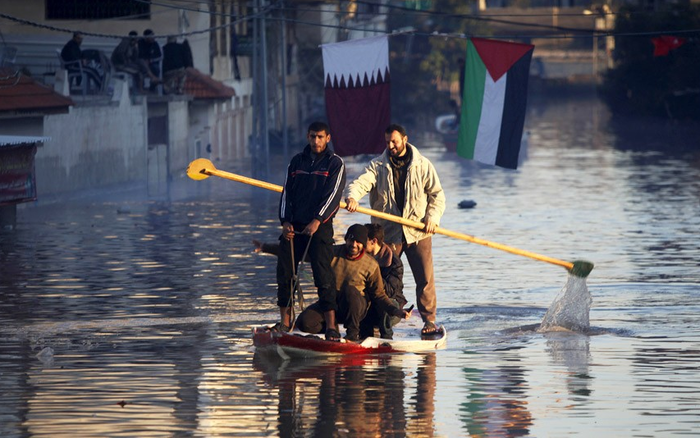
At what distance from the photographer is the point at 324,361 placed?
11.8 m

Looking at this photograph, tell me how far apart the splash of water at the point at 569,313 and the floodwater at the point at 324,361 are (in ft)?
0.52

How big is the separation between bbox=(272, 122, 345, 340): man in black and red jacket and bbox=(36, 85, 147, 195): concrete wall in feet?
50.0

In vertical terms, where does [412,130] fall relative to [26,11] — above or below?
below

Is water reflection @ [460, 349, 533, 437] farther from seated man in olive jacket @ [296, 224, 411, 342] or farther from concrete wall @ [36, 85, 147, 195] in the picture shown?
concrete wall @ [36, 85, 147, 195]

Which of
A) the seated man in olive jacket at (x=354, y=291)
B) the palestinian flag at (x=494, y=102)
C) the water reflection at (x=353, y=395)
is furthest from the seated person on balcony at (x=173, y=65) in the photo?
the water reflection at (x=353, y=395)

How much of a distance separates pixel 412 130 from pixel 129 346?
166ft

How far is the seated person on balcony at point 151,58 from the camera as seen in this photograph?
3444 cm

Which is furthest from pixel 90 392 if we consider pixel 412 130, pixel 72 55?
pixel 412 130

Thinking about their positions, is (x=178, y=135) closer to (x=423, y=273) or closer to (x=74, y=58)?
(x=74, y=58)

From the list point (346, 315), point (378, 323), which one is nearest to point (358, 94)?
point (378, 323)

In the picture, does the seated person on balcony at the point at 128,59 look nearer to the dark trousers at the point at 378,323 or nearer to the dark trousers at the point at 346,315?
the dark trousers at the point at 378,323

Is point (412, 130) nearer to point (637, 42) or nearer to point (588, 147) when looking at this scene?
point (637, 42)

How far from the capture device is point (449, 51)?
82.6 meters

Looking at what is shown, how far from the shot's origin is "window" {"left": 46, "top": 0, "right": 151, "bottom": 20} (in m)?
40.8
